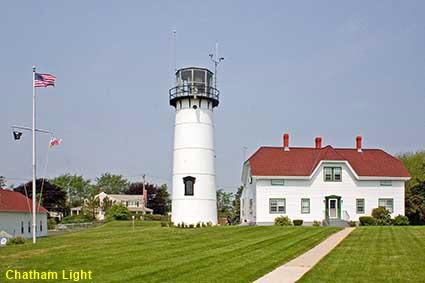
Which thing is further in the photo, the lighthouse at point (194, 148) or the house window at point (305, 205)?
the house window at point (305, 205)

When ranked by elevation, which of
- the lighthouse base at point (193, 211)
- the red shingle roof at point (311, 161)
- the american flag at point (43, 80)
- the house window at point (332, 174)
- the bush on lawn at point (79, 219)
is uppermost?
the american flag at point (43, 80)

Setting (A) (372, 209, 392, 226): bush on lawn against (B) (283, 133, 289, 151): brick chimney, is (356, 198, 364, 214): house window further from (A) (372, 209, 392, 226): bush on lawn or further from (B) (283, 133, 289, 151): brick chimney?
(B) (283, 133, 289, 151): brick chimney

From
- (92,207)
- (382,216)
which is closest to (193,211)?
(382,216)

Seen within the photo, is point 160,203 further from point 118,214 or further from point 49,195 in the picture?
point 118,214

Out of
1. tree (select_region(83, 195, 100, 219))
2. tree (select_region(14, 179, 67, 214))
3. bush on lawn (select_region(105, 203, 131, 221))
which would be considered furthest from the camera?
tree (select_region(83, 195, 100, 219))

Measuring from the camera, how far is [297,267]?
14.9 metres

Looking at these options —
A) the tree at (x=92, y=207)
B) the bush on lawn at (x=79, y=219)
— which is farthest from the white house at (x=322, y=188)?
the tree at (x=92, y=207)

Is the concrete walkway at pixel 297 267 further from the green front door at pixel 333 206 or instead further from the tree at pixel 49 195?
the tree at pixel 49 195

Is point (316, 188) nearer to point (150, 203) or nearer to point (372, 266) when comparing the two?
point (372, 266)

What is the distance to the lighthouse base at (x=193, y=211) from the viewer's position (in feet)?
125

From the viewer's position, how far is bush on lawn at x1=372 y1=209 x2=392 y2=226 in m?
40.3

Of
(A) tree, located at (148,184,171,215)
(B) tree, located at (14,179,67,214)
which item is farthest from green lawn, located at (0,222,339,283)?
(A) tree, located at (148,184,171,215)

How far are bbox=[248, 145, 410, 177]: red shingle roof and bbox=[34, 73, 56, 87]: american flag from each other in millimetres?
18219

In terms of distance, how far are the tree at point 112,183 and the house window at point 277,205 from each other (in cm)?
7710
